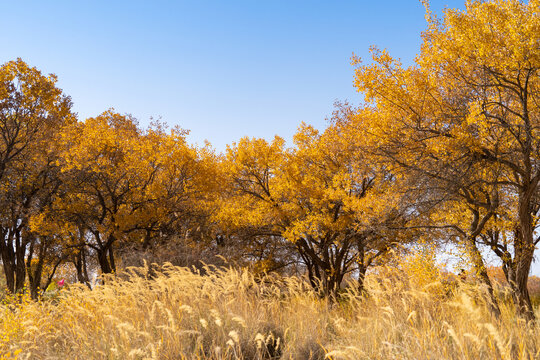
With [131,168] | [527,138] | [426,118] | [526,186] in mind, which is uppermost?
[131,168]

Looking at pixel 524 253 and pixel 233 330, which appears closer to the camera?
pixel 233 330

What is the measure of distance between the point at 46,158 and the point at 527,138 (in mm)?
19260

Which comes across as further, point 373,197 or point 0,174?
point 0,174

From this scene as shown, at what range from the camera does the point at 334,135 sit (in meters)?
18.8

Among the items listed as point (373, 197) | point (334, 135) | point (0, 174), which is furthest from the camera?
point (334, 135)

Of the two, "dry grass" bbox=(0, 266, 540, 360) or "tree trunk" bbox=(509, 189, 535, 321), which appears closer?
"dry grass" bbox=(0, 266, 540, 360)

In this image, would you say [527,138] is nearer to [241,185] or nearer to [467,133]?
[467,133]

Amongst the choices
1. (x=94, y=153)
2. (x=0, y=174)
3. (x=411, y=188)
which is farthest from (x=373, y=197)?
(x=0, y=174)

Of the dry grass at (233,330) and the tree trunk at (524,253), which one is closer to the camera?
the dry grass at (233,330)

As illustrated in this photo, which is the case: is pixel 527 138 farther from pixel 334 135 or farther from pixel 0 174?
pixel 0 174

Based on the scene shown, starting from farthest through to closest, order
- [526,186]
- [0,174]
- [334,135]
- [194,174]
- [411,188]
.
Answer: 1. [194,174]
2. [334,135]
3. [0,174]
4. [411,188]
5. [526,186]

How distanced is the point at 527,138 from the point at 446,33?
11.5 feet

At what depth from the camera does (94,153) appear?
1911cm

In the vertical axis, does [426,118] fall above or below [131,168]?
below
